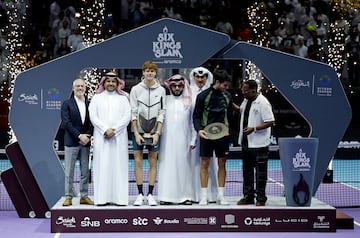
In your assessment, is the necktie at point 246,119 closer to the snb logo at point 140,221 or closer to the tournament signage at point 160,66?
the tournament signage at point 160,66

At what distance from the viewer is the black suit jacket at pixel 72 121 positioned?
11641mm

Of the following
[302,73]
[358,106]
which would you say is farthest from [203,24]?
[302,73]

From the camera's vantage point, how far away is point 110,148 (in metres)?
11.5

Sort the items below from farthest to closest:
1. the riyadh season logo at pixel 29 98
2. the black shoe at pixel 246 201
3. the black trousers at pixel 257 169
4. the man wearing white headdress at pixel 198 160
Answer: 1. the riyadh season logo at pixel 29 98
2. the man wearing white headdress at pixel 198 160
3. the black shoe at pixel 246 201
4. the black trousers at pixel 257 169

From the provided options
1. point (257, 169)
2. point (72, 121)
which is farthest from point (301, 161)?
→ point (72, 121)

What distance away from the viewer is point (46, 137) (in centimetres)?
1257

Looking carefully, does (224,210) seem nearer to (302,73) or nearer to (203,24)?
(302,73)

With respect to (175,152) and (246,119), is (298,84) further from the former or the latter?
(175,152)

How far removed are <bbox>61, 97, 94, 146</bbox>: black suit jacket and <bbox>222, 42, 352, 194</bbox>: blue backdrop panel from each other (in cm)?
260

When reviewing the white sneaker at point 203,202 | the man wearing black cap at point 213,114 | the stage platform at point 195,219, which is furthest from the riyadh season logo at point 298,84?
the white sneaker at point 203,202

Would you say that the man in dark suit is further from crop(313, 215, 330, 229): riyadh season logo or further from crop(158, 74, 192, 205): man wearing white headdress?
crop(313, 215, 330, 229): riyadh season logo

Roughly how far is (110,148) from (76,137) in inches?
22.1

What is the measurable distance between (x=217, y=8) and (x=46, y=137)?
552 inches

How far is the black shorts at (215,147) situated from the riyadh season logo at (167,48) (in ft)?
5.04
